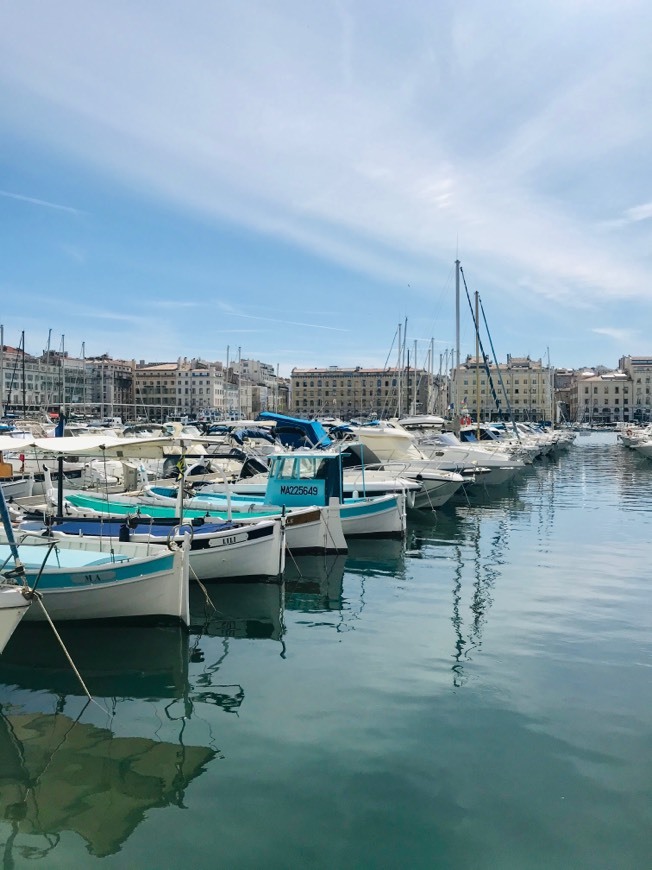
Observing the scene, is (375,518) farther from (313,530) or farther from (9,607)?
(9,607)

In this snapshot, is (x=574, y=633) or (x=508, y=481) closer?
(x=574, y=633)

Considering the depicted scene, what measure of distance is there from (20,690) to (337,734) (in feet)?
15.8

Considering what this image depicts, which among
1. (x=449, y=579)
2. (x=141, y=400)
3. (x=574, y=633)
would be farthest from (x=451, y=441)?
(x=141, y=400)

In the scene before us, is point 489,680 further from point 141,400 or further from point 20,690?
point 141,400

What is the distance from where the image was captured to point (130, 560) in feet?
40.8

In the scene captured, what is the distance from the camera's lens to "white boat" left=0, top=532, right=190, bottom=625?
1225cm

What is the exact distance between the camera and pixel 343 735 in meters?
8.66

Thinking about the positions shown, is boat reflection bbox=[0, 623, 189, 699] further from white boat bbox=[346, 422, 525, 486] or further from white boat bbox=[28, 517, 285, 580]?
white boat bbox=[346, 422, 525, 486]

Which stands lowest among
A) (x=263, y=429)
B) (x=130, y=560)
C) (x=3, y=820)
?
(x=3, y=820)

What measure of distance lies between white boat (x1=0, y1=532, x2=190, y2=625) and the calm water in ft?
1.35

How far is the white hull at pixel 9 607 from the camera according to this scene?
902 cm

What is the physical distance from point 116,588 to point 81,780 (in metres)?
4.92

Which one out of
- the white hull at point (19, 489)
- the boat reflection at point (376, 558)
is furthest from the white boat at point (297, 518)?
the white hull at point (19, 489)

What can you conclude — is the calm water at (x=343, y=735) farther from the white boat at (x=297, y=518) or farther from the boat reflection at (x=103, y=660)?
the white boat at (x=297, y=518)
